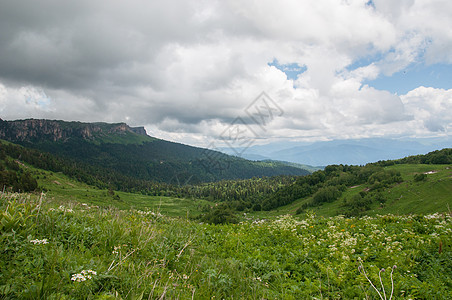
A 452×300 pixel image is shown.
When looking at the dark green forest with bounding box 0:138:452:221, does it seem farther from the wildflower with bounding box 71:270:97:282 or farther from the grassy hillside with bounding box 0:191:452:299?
the wildflower with bounding box 71:270:97:282

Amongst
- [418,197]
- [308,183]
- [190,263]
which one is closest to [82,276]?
[190,263]

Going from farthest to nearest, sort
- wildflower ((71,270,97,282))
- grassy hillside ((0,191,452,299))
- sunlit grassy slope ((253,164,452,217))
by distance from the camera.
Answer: sunlit grassy slope ((253,164,452,217)) < grassy hillside ((0,191,452,299)) < wildflower ((71,270,97,282))

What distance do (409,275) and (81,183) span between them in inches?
8170

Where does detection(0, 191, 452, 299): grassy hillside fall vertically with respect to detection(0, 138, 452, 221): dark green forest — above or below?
above

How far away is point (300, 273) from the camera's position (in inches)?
227

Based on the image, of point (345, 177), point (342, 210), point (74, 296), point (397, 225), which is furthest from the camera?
point (345, 177)

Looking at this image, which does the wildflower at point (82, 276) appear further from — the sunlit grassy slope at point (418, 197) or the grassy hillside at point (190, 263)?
the sunlit grassy slope at point (418, 197)

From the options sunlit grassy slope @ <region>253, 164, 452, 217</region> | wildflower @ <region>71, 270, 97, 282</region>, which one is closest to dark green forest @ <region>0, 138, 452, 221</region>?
sunlit grassy slope @ <region>253, 164, 452, 217</region>

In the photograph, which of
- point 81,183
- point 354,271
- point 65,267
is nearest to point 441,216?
point 354,271

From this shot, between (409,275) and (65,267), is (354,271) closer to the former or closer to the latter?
(409,275)

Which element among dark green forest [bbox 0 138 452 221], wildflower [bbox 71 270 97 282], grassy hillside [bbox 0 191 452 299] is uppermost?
wildflower [bbox 71 270 97 282]

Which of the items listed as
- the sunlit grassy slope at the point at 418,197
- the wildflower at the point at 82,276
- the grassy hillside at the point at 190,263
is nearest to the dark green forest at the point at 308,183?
the sunlit grassy slope at the point at 418,197

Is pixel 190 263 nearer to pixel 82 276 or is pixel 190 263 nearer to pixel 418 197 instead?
pixel 82 276

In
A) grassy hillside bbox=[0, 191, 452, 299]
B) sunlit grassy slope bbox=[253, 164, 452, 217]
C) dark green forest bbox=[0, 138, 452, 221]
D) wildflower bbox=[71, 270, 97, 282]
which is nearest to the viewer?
wildflower bbox=[71, 270, 97, 282]
